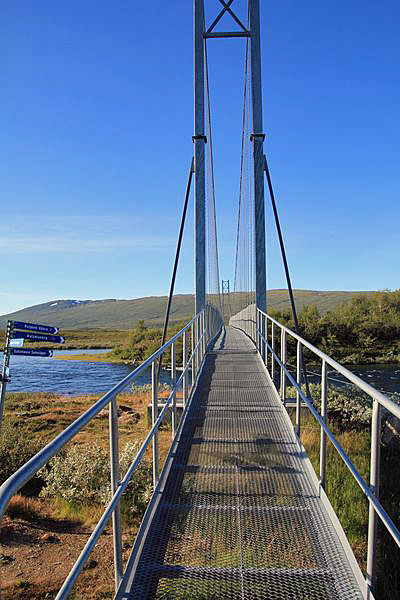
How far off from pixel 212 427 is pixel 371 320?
3327 centimetres

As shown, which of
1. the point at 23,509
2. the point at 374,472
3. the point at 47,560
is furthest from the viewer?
the point at 23,509

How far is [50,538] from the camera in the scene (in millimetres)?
4402

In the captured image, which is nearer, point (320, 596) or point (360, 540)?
point (320, 596)

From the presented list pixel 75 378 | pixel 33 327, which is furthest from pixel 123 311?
pixel 33 327

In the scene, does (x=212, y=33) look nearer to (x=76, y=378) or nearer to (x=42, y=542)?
(x=42, y=542)

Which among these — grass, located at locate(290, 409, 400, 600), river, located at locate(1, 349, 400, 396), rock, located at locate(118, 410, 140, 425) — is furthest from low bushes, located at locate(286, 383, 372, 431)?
river, located at locate(1, 349, 400, 396)

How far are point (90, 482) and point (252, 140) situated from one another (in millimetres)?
6405

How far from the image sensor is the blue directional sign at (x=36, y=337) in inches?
224

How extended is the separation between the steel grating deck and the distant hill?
324 ft

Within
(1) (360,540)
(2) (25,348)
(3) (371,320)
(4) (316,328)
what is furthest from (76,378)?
(1) (360,540)

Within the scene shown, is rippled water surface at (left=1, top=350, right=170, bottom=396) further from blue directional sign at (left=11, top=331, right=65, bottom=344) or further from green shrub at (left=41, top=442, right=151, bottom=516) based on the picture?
blue directional sign at (left=11, top=331, right=65, bottom=344)

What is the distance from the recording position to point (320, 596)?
2.14 meters

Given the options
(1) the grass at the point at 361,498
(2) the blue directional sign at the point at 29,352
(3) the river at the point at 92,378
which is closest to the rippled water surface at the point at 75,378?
(3) the river at the point at 92,378

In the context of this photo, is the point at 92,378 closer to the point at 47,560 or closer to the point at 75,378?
the point at 75,378
